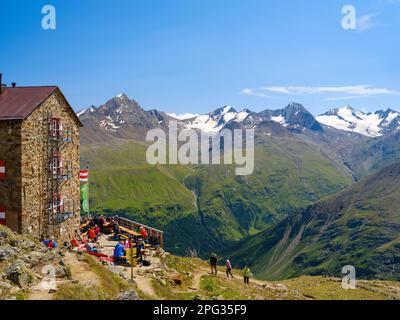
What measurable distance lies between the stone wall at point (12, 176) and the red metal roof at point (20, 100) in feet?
3.72

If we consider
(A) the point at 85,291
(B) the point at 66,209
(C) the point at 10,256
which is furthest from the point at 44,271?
(B) the point at 66,209

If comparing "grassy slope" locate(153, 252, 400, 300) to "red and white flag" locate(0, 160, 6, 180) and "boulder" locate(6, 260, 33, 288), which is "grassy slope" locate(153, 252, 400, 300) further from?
"red and white flag" locate(0, 160, 6, 180)

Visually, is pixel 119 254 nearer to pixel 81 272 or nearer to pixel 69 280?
pixel 81 272

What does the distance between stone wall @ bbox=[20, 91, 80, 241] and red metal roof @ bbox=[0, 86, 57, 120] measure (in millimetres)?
588

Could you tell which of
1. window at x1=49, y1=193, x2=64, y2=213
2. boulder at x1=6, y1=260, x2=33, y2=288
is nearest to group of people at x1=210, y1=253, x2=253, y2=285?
window at x1=49, y1=193, x2=64, y2=213

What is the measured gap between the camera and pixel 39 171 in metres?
39.4

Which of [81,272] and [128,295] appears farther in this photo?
[81,272]

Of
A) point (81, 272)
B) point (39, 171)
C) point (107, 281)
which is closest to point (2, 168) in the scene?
point (39, 171)

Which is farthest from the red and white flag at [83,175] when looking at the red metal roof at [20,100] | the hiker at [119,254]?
the hiker at [119,254]

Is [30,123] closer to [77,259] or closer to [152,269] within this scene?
[77,259]

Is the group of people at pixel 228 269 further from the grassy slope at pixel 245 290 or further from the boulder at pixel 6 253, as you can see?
the boulder at pixel 6 253

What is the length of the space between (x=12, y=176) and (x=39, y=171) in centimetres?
302

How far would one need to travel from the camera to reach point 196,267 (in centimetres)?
4438
